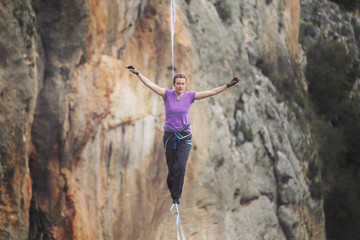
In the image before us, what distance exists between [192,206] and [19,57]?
943 centimetres

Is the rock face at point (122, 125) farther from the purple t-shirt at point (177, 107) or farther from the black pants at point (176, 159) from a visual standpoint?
the purple t-shirt at point (177, 107)

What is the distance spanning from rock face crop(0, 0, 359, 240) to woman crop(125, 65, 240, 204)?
8.18m

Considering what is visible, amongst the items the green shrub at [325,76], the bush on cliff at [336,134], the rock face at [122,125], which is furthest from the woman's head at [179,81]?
the green shrub at [325,76]

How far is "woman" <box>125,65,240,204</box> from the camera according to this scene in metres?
9.34

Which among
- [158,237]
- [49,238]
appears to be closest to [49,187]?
[49,238]

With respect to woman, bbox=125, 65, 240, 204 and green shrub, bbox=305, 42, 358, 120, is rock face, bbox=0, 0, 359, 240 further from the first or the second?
green shrub, bbox=305, 42, 358, 120

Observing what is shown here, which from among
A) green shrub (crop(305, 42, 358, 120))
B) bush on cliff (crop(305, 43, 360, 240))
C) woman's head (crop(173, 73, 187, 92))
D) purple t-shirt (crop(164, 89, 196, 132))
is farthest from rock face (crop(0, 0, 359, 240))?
green shrub (crop(305, 42, 358, 120))

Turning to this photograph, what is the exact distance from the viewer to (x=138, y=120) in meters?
20.8

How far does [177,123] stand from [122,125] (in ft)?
35.5

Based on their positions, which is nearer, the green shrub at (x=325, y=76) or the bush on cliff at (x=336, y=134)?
the bush on cliff at (x=336, y=134)

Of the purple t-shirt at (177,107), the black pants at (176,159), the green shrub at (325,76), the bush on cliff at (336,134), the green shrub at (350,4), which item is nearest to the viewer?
the purple t-shirt at (177,107)

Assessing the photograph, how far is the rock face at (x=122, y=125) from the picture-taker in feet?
56.4

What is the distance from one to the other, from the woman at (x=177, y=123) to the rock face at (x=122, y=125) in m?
8.18

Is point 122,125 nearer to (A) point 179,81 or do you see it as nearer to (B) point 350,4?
(A) point 179,81
